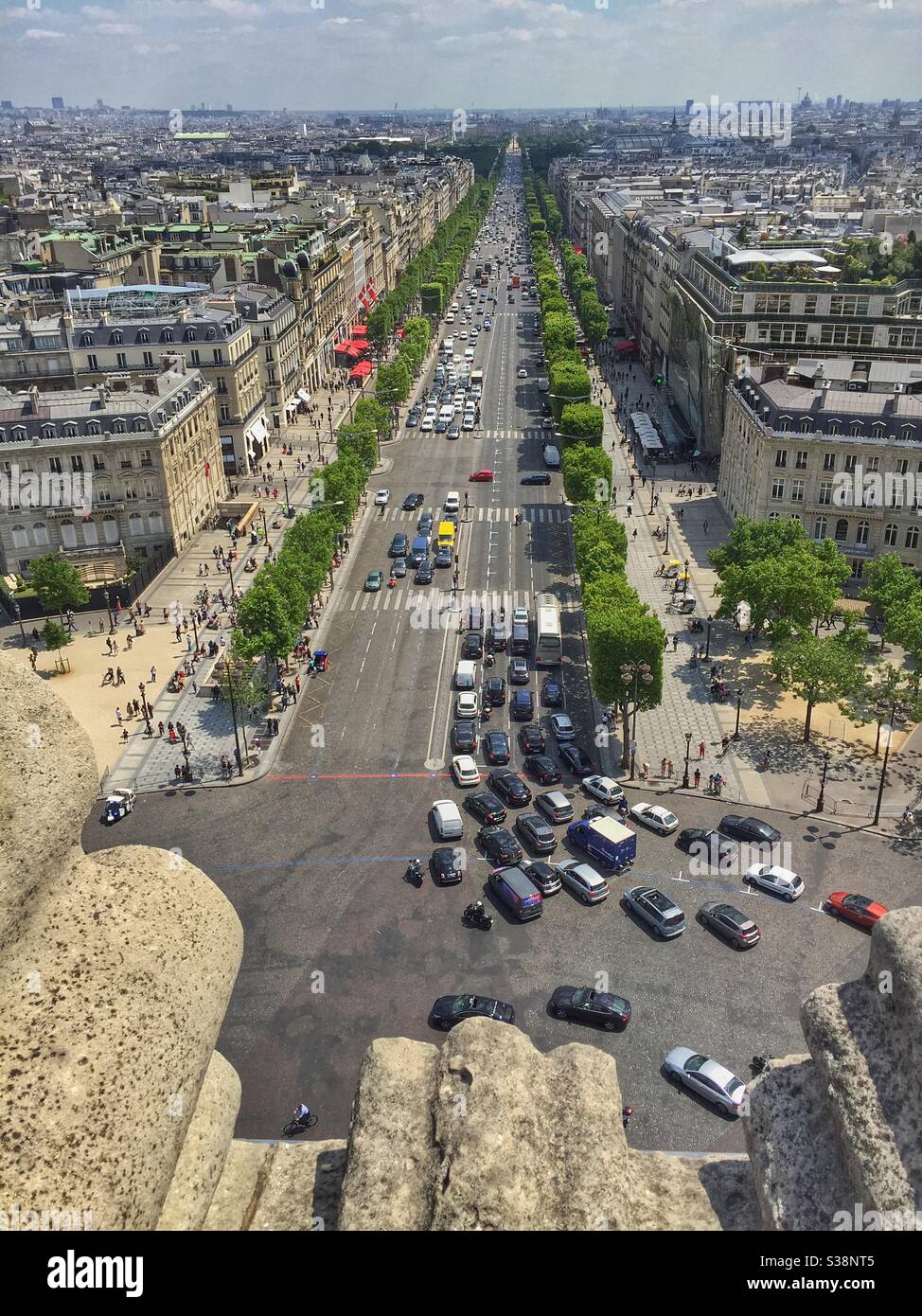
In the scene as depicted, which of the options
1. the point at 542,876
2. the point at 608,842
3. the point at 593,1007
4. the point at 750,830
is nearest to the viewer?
the point at 593,1007

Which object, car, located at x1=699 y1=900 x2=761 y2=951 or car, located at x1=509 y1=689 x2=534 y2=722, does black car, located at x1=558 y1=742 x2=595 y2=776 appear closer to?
car, located at x1=509 y1=689 x2=534 y2=722

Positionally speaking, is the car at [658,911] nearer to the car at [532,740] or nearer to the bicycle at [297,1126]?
the car at [532,740]

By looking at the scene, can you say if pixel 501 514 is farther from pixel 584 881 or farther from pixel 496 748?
pixel 584 881

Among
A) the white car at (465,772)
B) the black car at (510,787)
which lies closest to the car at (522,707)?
the white car at (465,772)

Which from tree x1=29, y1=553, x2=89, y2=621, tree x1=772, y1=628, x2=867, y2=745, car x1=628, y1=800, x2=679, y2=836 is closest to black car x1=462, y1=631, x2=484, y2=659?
tree x1=772, y1=628, x2=867, y2=745

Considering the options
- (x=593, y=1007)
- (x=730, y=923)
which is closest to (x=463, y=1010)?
(x=593, y=1007)
